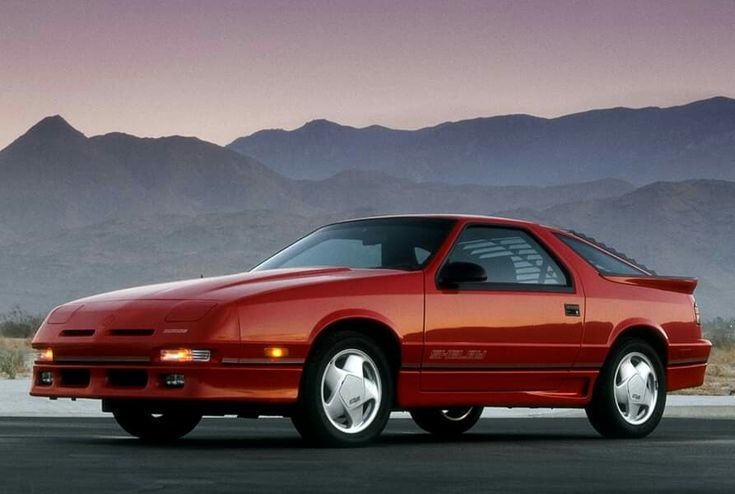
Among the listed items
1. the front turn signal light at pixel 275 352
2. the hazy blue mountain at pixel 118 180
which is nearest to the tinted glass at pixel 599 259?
the front turn signal light at pixel 275 352

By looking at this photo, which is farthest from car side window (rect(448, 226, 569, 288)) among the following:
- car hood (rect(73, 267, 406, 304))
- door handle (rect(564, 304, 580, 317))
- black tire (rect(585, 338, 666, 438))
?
car hood (rect(73, 267, 406, 304))

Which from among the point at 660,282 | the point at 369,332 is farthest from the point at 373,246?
the point at 660,282

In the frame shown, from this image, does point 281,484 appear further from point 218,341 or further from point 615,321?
point 615,321

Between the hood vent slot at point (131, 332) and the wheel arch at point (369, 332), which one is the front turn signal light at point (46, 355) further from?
the wheel arch at point (369, 332)

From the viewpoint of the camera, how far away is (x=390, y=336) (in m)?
12.2

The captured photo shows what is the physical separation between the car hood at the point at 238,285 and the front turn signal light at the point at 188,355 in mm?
399

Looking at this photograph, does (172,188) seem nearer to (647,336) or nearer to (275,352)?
(647,336)

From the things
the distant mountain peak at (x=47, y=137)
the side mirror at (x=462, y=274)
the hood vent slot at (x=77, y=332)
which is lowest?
the hood vent slot at (x=77, y=332)

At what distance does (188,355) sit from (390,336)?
1493mm

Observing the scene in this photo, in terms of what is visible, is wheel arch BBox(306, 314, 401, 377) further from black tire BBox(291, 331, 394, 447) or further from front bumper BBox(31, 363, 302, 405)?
front bumper BBox(31, 363, 302, 405)

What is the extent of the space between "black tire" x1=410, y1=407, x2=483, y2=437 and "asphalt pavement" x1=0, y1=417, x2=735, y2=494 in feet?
0.54

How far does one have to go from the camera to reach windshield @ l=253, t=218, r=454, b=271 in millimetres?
12805

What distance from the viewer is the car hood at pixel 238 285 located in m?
11.8

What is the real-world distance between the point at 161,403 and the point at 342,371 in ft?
3.97
